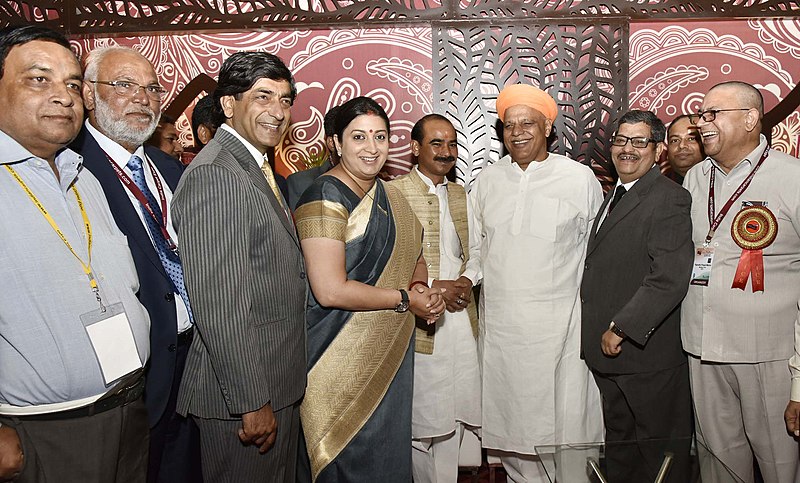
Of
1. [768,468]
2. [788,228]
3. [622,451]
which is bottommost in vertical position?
[768,468]

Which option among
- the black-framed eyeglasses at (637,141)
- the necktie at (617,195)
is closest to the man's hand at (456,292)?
the necktie at (617,195)

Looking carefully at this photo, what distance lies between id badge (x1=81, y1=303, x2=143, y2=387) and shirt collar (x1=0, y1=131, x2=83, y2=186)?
0.40 m

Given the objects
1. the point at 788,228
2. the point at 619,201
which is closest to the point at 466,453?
the point at 619,201

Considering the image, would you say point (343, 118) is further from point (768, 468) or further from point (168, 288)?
point (768, 468)

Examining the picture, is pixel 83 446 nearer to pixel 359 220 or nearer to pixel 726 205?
pixel 359 220

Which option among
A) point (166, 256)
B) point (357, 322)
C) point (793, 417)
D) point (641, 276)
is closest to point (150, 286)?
point (166, 256)

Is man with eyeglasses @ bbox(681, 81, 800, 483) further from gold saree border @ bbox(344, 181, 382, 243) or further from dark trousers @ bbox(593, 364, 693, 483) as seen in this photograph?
gold saree border @ bbox(344, 181, 382, 243)

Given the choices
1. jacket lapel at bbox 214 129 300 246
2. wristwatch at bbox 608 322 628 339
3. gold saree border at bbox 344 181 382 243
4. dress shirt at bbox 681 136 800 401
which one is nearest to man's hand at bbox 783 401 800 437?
dress shirt at bbox 681 136 800 401

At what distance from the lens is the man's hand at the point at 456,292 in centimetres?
303

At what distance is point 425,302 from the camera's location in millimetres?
2512

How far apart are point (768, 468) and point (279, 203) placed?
234cm

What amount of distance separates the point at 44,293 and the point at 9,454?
393 mm

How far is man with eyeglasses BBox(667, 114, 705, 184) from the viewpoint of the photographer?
144 inches

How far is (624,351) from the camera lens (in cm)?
282
